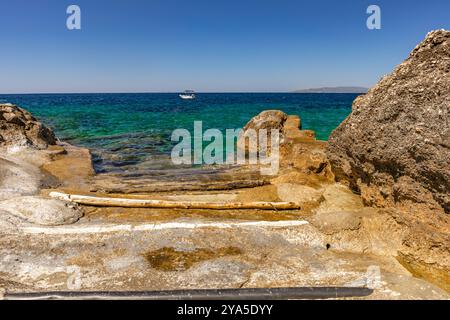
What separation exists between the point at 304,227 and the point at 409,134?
10.3 feet

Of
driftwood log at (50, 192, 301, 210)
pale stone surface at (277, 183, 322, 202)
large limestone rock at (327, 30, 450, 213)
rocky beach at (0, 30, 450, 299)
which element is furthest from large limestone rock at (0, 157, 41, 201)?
large limestone rock at (327, 30, 450, 213)

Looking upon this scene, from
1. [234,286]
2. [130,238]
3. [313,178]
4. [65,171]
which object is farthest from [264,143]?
[234,286]

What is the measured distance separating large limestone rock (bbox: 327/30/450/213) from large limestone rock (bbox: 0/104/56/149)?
51.6ft

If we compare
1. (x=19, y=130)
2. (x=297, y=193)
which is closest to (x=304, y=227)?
(x=297, y=193)

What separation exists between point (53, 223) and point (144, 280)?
11.9 ft

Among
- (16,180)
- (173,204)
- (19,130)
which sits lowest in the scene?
(173,204)

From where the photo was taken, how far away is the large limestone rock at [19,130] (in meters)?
17.9

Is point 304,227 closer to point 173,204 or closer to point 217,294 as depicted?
point 217,294

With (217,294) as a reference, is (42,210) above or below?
above

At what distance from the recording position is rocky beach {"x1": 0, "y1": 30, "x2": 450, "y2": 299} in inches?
259

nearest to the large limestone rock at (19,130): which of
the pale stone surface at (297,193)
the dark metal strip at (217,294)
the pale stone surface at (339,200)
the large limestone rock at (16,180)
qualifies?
the large limestone rock at (16,180)

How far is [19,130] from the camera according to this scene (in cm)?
1850

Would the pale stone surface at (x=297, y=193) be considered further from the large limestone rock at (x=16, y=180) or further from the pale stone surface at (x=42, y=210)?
the large limestone rock at (x=16, y=180)

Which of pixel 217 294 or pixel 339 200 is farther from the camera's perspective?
pixel 339 200
